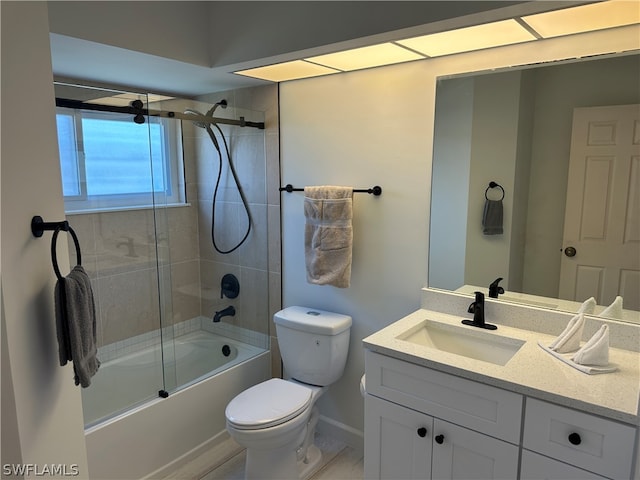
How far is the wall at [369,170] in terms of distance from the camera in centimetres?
216

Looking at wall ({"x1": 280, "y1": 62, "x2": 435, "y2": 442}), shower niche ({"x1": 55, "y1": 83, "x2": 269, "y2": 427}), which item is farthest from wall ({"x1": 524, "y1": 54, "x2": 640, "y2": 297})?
shower niche ({"x1": 55, "y1": 83, "x2": 269, "y2": 427})

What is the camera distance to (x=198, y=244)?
3.10 m

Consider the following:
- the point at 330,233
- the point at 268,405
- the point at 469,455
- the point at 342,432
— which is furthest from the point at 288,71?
the point at 342,432

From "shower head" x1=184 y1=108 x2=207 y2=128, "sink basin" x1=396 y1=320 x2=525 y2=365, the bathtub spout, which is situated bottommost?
the bathtub spout

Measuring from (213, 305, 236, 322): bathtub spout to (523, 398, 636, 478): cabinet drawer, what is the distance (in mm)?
2067

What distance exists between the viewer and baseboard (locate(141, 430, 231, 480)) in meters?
2.37

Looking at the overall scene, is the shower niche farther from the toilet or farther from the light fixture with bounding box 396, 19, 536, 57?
the light fixture with bounding box 396, 19, 536, 57

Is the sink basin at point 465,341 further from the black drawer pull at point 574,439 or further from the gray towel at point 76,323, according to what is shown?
the gray towel at point 76,323

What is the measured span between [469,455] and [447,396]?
0.22 metres

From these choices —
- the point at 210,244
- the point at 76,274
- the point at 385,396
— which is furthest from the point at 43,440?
the point at 210,244

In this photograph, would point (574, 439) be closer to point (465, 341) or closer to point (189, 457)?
point (465, 341)

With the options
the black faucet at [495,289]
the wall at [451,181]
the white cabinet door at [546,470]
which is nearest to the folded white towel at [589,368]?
the white cabinet door at [546,470]

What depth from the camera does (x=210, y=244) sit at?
122 inches

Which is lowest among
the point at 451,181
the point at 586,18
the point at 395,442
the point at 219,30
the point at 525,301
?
the point at 395,442
